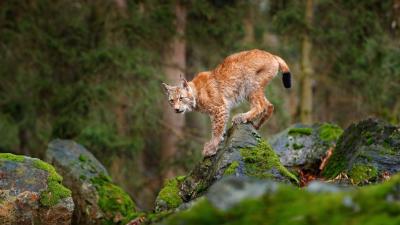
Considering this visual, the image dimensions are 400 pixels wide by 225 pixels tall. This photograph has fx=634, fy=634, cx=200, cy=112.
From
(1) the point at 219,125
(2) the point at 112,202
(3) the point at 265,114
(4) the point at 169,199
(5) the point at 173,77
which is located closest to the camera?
(4) the point at 169,199

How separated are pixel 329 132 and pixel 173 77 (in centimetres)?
719

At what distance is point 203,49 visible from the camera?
1786 centimetres

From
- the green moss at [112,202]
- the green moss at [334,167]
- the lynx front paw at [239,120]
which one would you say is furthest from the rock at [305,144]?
the green moss at [112,202]

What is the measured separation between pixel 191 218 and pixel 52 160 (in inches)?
244

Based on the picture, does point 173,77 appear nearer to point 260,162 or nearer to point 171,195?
point 171,195

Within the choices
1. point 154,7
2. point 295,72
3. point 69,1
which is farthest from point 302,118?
point 69,1

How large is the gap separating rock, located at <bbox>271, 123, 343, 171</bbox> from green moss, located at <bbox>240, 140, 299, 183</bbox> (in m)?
2.22

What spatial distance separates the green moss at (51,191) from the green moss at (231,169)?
2.19m

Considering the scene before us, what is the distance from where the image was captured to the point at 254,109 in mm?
9391

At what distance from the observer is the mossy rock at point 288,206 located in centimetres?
422

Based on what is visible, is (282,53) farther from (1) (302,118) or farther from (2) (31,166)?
(2) (31,166)

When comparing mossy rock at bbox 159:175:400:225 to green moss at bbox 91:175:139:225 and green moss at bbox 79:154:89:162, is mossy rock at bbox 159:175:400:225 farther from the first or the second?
green moss at bbox 79:154:89:162

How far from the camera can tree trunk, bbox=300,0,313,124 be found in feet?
57.4

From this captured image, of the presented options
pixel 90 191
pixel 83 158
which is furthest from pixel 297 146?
pixel 83 158
